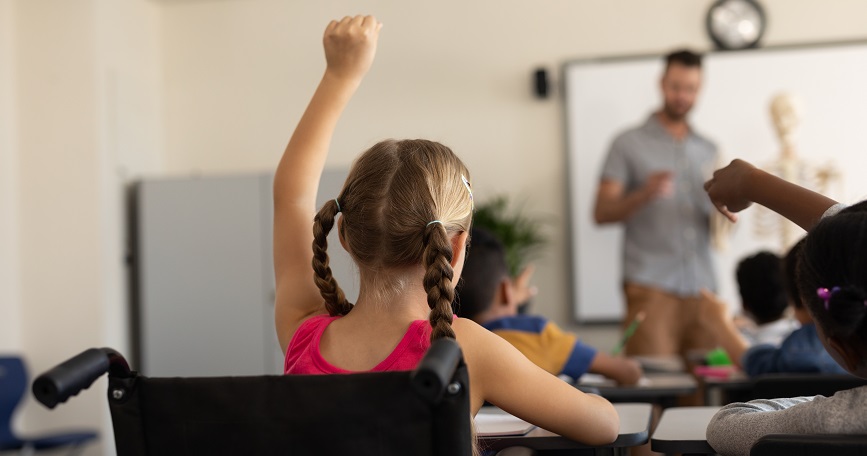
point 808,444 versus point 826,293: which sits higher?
point 826,293

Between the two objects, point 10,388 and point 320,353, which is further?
point 10,388

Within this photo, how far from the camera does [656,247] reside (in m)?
5.93

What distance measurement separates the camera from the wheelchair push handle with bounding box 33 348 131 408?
1.10m

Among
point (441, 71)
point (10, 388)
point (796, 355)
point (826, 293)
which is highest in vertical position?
point (441, 71)

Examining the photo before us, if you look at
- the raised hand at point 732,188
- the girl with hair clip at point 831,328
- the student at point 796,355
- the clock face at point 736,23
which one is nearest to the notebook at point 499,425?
the girl with hair clip at point 831,328

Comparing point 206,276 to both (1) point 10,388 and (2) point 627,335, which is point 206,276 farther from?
(2) point 627,335

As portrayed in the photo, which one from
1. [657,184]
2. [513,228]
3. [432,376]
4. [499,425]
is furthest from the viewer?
[513,228]

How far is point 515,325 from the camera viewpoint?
9.25ft

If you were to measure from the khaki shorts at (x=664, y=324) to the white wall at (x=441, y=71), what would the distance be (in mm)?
900

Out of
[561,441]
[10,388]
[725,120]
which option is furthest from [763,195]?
[10,388]

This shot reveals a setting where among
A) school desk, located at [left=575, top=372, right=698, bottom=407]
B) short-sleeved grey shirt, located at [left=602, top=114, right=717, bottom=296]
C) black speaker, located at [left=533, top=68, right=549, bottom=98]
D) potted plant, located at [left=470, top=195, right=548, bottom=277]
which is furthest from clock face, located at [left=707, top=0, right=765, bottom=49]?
school desk, located at [left=575, top=372, right=698, bottom=407]

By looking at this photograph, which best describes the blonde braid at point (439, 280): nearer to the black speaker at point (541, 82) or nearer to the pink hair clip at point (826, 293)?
the pink hair clip at point (826, 293)

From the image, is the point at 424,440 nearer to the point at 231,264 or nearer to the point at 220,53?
the point at 231,264

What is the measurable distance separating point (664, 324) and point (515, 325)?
2.87 m
